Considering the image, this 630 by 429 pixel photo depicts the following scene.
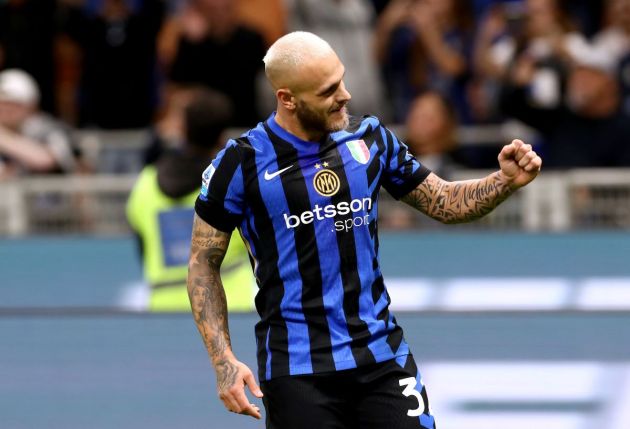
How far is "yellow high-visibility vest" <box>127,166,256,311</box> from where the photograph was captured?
580 centimetres

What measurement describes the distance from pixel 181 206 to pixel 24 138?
4.36 metres

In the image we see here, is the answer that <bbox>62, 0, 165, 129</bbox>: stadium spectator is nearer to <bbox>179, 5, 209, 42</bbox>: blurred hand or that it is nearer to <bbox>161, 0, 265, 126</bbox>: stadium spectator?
<bbox>179, 5, 209, 42</bbox>: blurred hand

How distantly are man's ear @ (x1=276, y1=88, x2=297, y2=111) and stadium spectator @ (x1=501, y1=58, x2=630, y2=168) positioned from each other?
5.50 m

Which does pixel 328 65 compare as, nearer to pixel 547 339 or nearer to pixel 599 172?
pixel 547 339

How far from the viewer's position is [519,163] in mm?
3938

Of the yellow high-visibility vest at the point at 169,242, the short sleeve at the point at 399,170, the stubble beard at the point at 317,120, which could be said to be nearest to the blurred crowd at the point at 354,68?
the yellow high-visibility vest at the point at 169,242

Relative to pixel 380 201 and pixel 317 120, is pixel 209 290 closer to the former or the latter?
pixel 317 120

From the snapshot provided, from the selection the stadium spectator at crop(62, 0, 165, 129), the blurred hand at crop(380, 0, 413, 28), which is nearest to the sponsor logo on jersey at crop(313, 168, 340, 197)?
the blurred hand at crop(380, 0, 413, 28)

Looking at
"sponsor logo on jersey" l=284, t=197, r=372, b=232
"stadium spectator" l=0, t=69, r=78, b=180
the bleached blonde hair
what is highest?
"stadium spectator" l=0, t=69, r=78, b=180

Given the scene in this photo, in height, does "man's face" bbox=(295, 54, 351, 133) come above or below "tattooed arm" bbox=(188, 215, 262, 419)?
above

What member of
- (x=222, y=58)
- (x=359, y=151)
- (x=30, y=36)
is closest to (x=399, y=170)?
(x=359, y=151)

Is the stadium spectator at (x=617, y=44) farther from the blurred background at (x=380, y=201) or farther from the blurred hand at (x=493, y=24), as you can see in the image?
the blurred hand at (x=493, y=24)

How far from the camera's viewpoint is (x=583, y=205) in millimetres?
8562

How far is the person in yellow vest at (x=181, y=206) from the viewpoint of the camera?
576 centimetres
